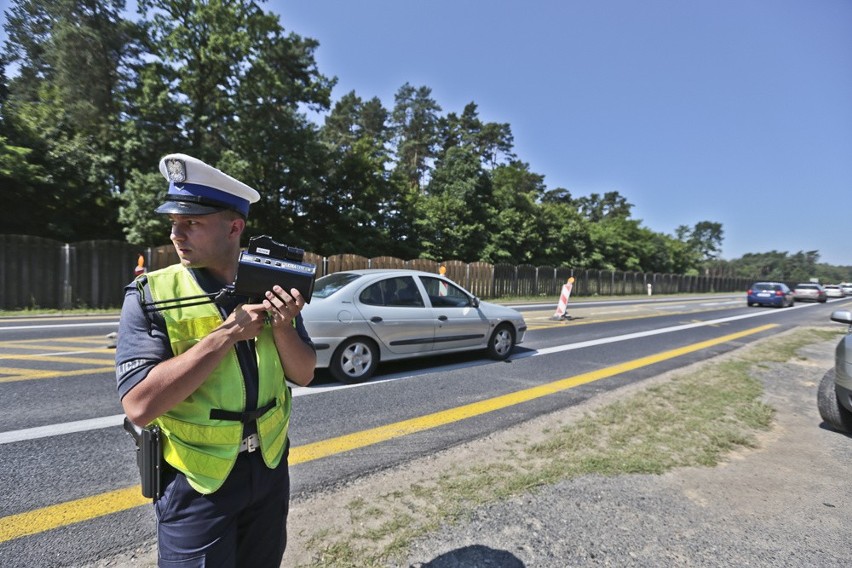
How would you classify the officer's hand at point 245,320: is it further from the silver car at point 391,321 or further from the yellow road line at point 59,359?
the yellow road line at point 59,359

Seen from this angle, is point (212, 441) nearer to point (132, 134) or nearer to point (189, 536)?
point (189, 536)

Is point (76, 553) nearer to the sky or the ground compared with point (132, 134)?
nearer to the ground

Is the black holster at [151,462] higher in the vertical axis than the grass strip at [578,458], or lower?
higher

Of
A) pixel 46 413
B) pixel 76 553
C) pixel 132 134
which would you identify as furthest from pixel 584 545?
pixel 132 134

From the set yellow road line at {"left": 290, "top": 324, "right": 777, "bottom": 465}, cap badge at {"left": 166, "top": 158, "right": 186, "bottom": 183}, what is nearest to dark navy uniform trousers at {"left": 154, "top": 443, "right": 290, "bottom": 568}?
cap badge at {"left": 166, "top": 158, "right": 186, "bottom": 183}

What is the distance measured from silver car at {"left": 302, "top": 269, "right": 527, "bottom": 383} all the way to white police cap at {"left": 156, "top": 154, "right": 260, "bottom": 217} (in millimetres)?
4039

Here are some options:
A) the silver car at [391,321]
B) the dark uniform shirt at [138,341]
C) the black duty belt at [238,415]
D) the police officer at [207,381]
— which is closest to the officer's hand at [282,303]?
the police officer at [207,381]

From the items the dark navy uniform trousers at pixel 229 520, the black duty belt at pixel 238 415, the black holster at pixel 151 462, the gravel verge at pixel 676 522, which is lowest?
the gravel verge at pixel 676 522

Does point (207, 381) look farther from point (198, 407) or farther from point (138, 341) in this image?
point (138, 341)

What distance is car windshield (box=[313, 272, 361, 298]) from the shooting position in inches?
233

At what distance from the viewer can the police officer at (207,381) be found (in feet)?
4.13

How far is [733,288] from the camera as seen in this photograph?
219 ft

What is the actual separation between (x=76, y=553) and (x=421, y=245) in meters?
26.7

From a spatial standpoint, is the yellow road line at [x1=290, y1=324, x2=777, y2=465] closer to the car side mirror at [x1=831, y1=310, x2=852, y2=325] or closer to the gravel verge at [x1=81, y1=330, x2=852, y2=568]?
the gravel verge at [x1=81, y1=330, x2=852, y2=568]
